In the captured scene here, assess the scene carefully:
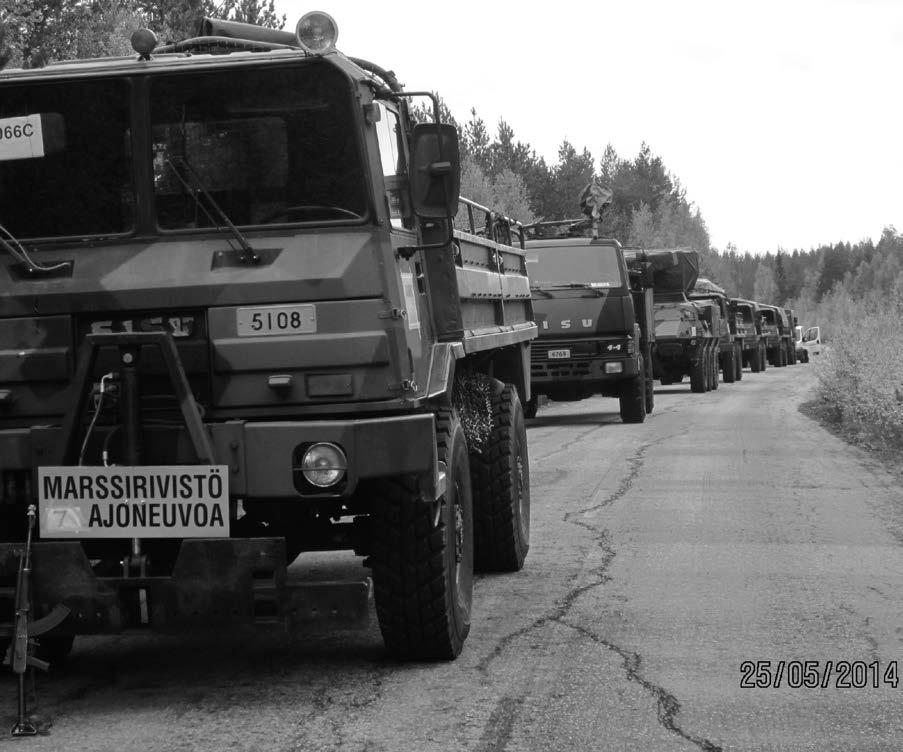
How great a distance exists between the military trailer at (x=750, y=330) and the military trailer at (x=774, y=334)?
13.0ft

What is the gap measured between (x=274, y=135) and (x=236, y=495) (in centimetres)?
139

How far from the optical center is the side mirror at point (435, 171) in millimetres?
5980

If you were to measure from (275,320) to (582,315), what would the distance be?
16.0 meters

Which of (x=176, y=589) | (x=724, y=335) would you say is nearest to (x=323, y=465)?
(x=176, y=589)

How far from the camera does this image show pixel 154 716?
544cm

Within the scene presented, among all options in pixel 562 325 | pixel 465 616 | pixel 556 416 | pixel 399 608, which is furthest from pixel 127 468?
pixel 556 416

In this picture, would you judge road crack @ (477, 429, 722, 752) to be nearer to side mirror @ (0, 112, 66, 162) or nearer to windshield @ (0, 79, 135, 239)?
windshield @ (0, 79, 135, 239)

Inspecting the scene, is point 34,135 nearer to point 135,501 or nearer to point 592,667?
point 135,501

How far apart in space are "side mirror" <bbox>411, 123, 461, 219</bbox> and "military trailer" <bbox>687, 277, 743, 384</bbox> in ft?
93.8

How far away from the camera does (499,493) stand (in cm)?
822

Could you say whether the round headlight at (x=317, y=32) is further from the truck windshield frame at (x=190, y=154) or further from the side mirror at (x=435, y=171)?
the side mirror at (x=435, y=171)

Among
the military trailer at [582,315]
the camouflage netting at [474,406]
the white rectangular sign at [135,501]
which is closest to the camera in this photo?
the white rectangular sign at [135,501]

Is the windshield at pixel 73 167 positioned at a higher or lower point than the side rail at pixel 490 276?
higher
